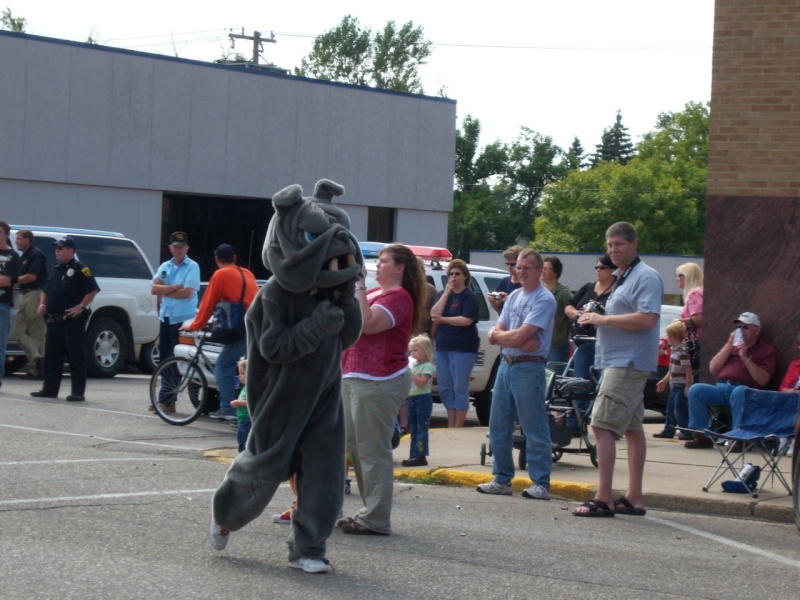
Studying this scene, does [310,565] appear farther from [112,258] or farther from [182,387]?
[112,258]

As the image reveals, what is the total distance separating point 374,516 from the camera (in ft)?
23.2

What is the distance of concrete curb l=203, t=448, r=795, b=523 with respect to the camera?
8.76 meters

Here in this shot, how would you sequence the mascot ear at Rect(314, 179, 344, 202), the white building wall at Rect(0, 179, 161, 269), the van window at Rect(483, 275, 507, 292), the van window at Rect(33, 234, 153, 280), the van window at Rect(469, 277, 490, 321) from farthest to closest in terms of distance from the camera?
the white building wall at Rect(0, 179, 161, 269) < the van window at Rect(33, 234, 153, 280) < the van window at Rect(483, 275, 507, 292) < the van window at Rect(469, 277, 490, 321) < the mascot ear at Rect(314, 179, 344, 202)

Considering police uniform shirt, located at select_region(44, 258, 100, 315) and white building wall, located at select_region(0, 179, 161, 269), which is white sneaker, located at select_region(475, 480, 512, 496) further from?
white building wall, located at select_region(0, 179, 161, 269)

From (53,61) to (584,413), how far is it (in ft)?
62.4

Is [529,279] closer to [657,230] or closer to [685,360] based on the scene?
[685,360]

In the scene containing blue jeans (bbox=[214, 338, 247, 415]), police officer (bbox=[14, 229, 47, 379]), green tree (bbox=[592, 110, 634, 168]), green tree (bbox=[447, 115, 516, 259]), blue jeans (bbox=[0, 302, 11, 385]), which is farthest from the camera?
green tree (bbox=[592, 110, 634, 168])

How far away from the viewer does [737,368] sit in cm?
1114

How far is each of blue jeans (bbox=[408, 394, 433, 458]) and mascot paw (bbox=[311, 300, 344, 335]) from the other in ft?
14.3

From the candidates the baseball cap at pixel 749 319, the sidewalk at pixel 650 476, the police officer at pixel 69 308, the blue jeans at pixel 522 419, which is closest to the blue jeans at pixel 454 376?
the sidewalk at pixel 650 476

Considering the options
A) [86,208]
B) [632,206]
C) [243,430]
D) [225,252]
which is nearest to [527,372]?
[243,430]

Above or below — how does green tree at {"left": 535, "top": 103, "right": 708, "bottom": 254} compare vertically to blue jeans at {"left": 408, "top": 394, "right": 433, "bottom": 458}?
above

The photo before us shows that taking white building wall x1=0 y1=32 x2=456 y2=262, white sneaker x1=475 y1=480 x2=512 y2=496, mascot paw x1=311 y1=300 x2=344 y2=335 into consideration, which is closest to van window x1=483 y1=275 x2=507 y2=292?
white sneaker x1=475 y1=480 x2=512 y2=496

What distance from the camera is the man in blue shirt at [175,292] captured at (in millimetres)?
14203
